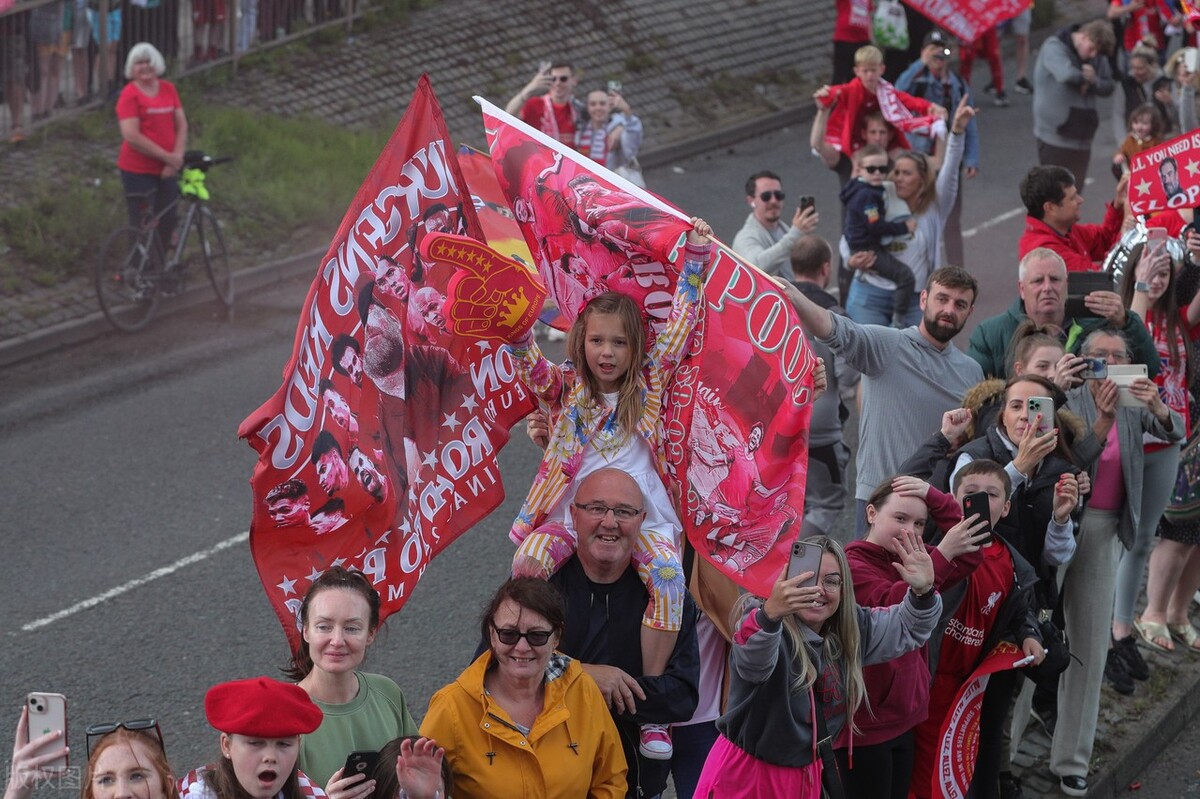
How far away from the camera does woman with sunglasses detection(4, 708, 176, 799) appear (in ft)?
12.5

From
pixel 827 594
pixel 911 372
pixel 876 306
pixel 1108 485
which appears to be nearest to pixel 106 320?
pixel 876 306

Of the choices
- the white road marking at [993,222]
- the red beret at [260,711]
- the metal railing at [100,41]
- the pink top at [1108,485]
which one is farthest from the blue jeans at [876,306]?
the metal railing at [100,41]

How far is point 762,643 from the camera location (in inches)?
192

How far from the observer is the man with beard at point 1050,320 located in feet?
24.1

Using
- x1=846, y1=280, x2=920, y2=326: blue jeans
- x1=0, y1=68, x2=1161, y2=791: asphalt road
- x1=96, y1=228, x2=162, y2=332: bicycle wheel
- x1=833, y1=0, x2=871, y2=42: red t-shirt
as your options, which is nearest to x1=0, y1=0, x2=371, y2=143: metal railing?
x1=96, y1=228, x2=162, y2=332: bicycle wheel

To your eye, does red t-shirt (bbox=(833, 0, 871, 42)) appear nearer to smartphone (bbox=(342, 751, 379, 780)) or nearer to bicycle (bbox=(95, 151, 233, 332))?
bicycle (bbox=(95, 151, 233, 332))

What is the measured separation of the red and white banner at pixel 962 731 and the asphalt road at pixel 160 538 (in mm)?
2370

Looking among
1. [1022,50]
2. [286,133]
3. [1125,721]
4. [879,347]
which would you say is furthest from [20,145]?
[1022,50]

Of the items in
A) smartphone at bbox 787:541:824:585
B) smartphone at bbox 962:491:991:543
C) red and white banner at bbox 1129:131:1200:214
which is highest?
red and white banner at bbox 1129:131:1200:214

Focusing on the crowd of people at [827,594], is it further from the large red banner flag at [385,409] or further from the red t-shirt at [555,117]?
the red t-shirt at [555,117]

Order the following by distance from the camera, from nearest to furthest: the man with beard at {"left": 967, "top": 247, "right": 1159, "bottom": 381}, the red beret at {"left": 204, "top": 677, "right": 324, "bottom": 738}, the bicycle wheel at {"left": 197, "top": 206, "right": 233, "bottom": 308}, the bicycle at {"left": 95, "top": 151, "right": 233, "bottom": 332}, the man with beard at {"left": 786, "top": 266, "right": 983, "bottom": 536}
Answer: the red beret at {"left": 204, "top": 677, "right": 324, "bottom": 738} < the man with beard at {"left": 786, "top": 266, "right": 983, "bottom": 536} < the man with beard at {"left": 967, "top": 247, "right": 1159, "bottom": 381} < the bicycle at {"left": 95, "top": 151, "right": 233, "bottom": 332} < the bicycle wheel at {"left": 197, "top": 206, "right": 233, "bottom": 308}

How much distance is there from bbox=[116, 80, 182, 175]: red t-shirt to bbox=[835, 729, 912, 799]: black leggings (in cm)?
895

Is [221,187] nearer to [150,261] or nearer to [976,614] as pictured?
[150,261]

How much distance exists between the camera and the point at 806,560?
16.6 feet
